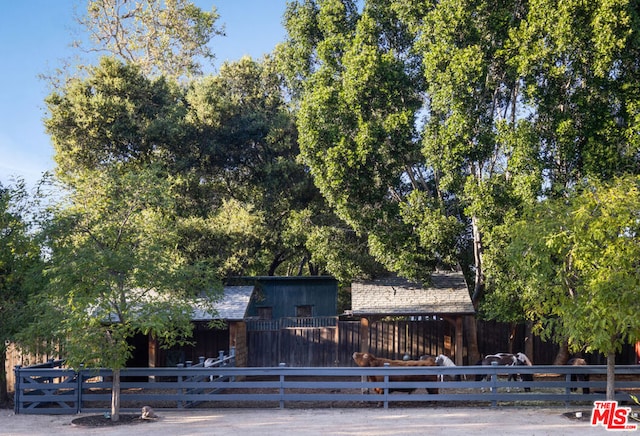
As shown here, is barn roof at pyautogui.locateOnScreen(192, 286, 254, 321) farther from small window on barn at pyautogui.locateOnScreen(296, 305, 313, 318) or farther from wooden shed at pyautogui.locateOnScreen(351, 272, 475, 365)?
small window on barn at pyautogui.locateOnScreen(296, 305, 313, 318)

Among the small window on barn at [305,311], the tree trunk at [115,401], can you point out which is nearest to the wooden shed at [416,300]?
the small window on barn at [305,311]

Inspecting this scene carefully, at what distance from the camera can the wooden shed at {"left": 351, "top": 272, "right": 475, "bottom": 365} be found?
74.6 feet

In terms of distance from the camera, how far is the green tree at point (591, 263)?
14688mm

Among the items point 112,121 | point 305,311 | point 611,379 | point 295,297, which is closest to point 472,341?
point 305,311

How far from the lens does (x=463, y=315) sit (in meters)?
22.6

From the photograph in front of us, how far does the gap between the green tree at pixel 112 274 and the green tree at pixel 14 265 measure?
38.1 inches

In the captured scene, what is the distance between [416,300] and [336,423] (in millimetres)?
9581

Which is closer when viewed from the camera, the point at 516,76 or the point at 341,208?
Answer: the point at 516,76

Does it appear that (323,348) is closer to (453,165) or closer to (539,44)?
(453,165)

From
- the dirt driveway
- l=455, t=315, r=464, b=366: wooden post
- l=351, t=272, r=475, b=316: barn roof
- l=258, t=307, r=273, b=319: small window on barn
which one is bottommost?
the dirt driveway

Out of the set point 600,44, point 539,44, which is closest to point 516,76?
point 539,44

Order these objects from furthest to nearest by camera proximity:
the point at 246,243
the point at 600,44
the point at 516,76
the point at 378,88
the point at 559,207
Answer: the point at 246,243
the point at 378,88
the point at 516,76
the point at 600,44
the point at 559,207

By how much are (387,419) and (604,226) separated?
6.41 m

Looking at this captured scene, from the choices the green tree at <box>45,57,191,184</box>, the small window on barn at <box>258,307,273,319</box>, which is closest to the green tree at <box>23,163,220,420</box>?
the small window on barn at <box>258,307,273,319</box>
